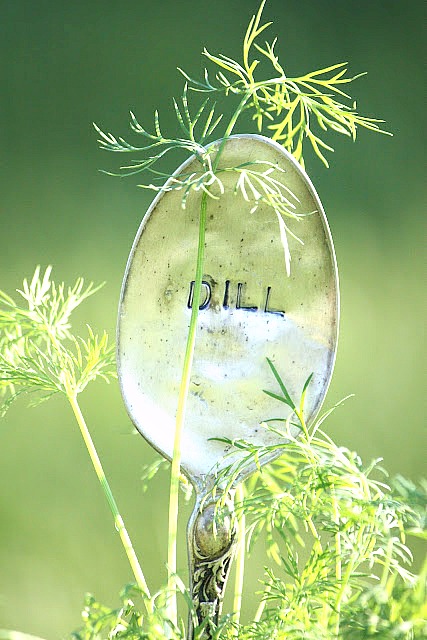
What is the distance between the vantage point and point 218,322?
390 millimetres

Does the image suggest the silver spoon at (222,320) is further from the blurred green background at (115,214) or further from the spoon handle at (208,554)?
the blurred green background at (115,214)

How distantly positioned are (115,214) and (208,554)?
0.51 m

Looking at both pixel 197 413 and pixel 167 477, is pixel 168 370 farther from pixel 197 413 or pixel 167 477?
pixel 167 477

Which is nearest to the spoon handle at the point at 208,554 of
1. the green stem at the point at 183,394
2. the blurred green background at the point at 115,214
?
the green stem at the point at 183,394

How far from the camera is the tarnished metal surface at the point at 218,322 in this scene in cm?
37

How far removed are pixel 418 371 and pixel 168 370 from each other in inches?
20.8

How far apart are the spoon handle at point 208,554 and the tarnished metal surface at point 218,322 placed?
2 centimetres

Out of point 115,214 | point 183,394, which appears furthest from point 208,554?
point 115,214

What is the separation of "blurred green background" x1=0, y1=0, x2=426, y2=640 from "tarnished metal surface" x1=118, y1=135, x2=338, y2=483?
0.42 m

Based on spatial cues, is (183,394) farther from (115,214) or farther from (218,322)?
(115,214)

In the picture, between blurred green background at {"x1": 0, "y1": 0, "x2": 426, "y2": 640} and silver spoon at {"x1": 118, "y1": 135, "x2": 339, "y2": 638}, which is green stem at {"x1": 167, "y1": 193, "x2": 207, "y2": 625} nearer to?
silver spoon at {"x1": 118, "y1": 135, "x2": 339, "y2": 638}

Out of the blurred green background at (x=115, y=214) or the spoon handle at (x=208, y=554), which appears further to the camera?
the blurred green background at (x=115, y=214)

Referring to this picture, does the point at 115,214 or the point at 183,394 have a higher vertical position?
the point at 115,214

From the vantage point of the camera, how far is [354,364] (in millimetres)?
833
